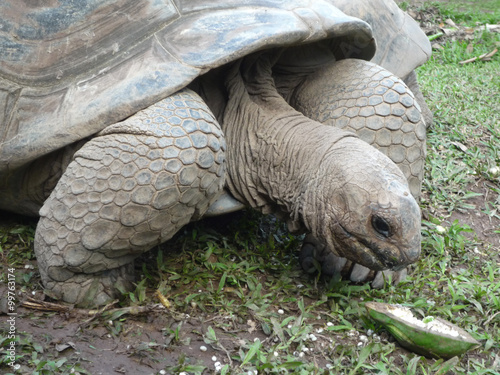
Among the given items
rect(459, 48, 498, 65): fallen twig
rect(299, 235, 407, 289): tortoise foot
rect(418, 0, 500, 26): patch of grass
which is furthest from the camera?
rect(418, 0, 500, 26): patch of grass

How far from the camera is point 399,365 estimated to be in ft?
8.70

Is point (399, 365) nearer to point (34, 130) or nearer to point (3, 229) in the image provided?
point (34, 130)

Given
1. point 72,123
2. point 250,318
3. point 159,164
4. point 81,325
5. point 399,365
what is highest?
point 72,123

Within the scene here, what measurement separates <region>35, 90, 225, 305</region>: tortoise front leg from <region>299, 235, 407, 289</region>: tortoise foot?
0.71m

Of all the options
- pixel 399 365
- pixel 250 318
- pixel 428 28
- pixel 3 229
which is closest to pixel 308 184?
pixel 250 318

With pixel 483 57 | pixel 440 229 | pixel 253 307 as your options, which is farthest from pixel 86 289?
pixel 483 57

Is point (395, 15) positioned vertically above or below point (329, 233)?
above

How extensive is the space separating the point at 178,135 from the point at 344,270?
112cm

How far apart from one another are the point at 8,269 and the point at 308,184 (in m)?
1.50

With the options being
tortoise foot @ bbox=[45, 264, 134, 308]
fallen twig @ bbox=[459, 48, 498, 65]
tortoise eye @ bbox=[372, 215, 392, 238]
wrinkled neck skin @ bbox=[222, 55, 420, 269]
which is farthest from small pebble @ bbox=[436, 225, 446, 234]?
fallen twig @ bbox=[459, 48, 498, 65]

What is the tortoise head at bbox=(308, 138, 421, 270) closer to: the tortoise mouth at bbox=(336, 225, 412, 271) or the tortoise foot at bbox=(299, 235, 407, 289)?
the tortoise mouth at bbox=(336, 225, 412, 271)

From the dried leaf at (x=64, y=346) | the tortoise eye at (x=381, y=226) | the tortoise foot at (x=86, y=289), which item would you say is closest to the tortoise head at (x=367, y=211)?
the tortoise eye at (x=381, y=226)

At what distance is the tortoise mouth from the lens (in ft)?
8.63

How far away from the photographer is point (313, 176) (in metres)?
2.94
